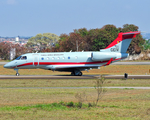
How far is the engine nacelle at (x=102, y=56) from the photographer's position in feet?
125

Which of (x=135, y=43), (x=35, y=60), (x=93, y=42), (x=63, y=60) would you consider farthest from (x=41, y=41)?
(x=63, y=60)

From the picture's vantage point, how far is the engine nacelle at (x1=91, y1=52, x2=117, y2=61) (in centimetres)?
3803

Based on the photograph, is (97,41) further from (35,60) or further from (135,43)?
(35,60)

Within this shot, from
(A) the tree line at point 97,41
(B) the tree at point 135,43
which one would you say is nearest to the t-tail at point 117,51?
(A) the tree line at point 97,41

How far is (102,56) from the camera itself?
38.2 meters

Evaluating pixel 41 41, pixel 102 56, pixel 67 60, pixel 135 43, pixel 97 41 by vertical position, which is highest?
pixel 41 41

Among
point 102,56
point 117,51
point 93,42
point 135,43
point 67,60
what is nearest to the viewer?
point 102,56

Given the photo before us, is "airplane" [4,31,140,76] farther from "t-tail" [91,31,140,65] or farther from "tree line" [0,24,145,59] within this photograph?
"tree line" [0,24,145,59]

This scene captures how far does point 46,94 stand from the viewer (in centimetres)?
2122

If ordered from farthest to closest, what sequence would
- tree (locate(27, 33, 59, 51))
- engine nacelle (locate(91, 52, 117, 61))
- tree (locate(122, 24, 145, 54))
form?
tree (locate(27, 33, 59, 51))
tree (locate(122, 24, 145, 54))
engine nacelle (locate(91, 52, 117, 61))

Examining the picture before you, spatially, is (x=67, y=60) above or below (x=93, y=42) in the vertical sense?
below

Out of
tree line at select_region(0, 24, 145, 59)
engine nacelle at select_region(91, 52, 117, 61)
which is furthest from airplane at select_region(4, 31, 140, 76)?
tree line at select_region(0, 24, 145, 59)

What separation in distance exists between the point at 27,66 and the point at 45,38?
116 m

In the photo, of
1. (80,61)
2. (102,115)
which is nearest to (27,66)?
(80,61)
